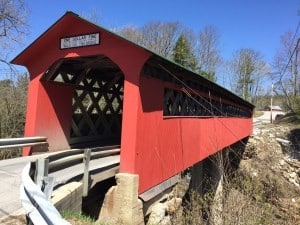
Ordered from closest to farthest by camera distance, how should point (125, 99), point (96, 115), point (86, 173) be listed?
point (86, 173) → point (125, 99) → point (96, 115)

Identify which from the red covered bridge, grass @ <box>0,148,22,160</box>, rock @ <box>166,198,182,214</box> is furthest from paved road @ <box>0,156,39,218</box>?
grass @ <box>0,148,22,160</box>

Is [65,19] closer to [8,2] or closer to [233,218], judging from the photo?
[233,218]

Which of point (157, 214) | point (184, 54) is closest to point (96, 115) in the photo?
point (157, 214)

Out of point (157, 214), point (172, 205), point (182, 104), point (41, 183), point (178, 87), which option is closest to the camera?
point (41, 183)

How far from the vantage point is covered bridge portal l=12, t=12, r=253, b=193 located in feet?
20.5

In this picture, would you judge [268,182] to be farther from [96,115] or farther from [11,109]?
[11,109]

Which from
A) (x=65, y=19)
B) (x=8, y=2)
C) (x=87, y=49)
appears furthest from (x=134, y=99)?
(x=8, y=2)

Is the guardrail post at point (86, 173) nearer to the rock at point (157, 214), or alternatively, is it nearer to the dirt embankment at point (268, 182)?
the rock at point (157, 214)

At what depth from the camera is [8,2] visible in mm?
14891

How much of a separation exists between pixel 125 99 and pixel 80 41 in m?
1.78

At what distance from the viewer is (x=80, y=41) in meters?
7.05

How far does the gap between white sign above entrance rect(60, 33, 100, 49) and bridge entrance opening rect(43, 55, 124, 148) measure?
1.74 ft

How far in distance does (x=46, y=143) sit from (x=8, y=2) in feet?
30.6

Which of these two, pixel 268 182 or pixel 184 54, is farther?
pixel 184 54
